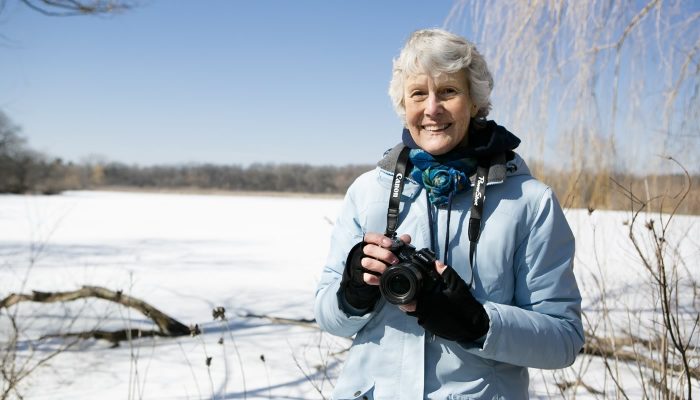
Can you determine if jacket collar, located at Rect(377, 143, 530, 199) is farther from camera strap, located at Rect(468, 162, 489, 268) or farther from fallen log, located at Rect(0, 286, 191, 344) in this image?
fallen log, located at Rect(0, 286, 191, 344)

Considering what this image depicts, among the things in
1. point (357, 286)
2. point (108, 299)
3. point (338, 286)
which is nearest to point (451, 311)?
point (357, 286)

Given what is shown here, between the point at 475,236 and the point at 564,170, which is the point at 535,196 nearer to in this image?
the point at 475,236

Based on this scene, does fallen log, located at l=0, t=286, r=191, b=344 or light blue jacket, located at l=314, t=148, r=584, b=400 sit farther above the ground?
light blue jacket, located at l=314, t=148, r=584, b=400

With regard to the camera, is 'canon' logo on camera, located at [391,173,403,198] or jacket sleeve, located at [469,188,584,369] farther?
'canon' logo on camera, located at [391,173,403,198]

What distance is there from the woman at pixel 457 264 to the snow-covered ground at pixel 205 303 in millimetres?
743

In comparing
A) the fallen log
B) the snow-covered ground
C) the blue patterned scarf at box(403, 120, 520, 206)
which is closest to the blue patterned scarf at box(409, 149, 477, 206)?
the blue patterned scarf at box(403, 120, 520, 206)

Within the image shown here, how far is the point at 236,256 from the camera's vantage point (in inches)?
368

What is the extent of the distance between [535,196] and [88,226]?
15284 mm

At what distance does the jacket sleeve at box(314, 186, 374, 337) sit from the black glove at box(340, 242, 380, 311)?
37 millimetres

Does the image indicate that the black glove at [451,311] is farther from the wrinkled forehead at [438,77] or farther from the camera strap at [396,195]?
the wrinkled forehead at [438,77]

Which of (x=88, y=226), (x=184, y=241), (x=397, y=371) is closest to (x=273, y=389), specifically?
(x=397, y=371)

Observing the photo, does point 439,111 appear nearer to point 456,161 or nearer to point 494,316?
point 456,161

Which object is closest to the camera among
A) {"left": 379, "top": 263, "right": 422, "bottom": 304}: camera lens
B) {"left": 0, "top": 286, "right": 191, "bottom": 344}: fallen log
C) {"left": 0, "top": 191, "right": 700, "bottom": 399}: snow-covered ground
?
{"left": 379, "top": 263, "right": 422, "bottom": 304}: camera lens

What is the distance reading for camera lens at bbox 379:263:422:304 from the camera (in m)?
1.14
